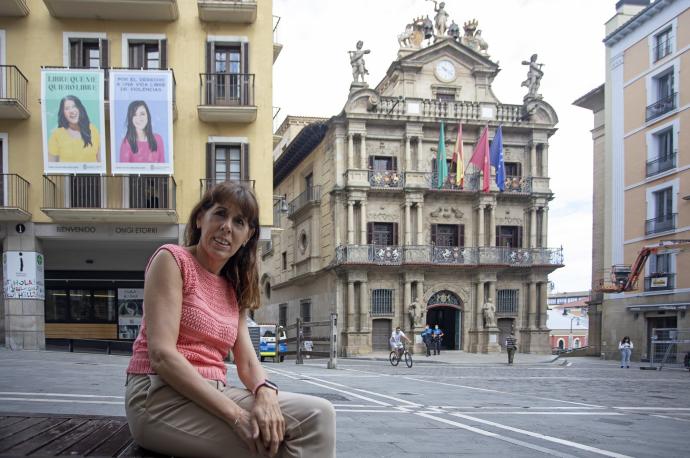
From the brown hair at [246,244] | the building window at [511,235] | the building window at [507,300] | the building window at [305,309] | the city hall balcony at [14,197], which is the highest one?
the city hall balcony at [14,197]

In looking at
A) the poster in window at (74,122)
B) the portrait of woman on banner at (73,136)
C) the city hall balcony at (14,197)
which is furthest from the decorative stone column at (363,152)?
the city hall balcony at (14,197)

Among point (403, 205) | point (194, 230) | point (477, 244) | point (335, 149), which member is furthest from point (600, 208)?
point (194, 230)

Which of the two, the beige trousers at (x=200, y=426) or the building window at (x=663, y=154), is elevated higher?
the building window at (x=663, y=154)

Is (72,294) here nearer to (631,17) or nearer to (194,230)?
(194,230)

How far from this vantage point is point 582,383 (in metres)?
18.0

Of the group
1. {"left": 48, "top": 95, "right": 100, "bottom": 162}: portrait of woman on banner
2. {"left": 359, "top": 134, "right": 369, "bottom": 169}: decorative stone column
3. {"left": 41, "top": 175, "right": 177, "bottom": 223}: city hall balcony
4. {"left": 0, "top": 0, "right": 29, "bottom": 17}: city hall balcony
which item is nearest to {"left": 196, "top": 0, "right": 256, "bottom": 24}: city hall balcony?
{"left": 48, "top": 95, "right": 100, "bottom": 162}: portrait of woman on banner

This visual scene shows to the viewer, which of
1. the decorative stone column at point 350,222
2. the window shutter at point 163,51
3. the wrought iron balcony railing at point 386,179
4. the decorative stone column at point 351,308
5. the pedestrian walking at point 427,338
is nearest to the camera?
the window shutter at point 163,51

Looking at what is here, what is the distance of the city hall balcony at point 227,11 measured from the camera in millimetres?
20969

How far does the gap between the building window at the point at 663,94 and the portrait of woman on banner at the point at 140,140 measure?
26.5 meters

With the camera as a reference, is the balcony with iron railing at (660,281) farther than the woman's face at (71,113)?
Yes

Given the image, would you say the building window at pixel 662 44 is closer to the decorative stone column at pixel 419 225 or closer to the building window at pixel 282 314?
the decorative stone column at pixel 419 225

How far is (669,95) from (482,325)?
16.1m

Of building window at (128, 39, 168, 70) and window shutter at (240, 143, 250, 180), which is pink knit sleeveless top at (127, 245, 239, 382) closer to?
window shutter at (240, 143, 250, 180)

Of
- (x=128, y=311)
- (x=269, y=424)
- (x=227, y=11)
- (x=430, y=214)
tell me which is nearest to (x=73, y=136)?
(x=227, y=11)
